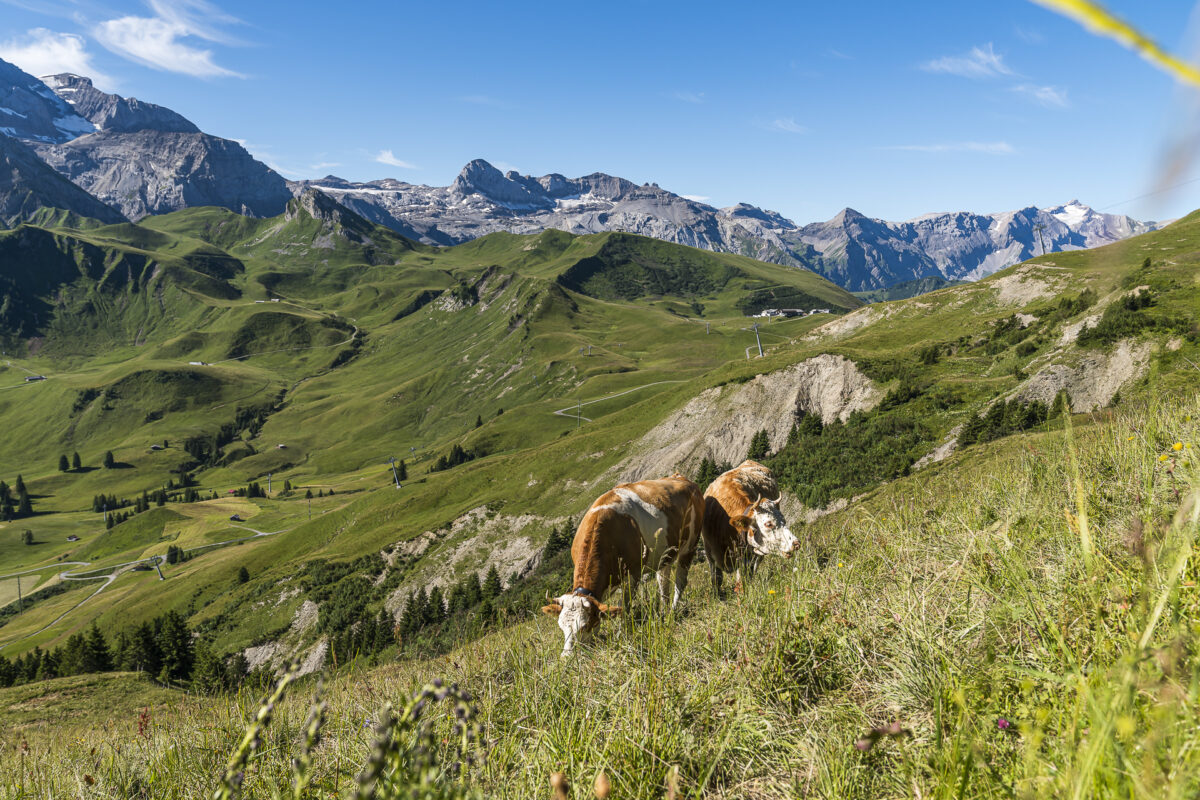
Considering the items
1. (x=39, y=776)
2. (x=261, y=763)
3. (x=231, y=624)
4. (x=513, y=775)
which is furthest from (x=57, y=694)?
(x=231, y=624)

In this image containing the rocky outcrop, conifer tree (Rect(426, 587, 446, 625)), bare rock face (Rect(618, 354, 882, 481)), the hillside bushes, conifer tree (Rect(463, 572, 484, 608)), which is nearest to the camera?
the hillside bushes

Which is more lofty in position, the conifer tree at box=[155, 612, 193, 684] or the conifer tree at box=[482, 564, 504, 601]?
the conifer tree at box=[482, 564, 504, 601]

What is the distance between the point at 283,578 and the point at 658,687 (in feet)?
515

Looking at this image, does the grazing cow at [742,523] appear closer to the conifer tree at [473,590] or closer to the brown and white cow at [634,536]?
the brown and white cow at [634,536]

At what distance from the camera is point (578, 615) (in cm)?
1160

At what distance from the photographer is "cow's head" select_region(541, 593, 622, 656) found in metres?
11.3

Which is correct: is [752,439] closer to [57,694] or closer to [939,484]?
[939,484]

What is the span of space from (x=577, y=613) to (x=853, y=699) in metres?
7.09

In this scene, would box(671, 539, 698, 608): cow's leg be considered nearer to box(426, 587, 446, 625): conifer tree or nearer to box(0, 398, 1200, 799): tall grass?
box(0, 398, 1200, 799): tall grass

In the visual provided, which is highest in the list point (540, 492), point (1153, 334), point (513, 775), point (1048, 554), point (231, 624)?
point (1153, 334)

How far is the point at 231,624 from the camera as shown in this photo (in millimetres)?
130500

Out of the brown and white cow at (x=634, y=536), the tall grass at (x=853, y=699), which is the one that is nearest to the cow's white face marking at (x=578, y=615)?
the brown and white cow at (x=634, y=536)

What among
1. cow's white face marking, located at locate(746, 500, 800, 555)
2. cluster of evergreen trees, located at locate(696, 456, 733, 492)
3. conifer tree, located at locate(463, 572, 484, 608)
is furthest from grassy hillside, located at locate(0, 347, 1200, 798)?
conifer tree, located at locate(463, 572, 484, 608)

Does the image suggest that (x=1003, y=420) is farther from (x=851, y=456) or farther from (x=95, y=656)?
(x=95, y=656)
